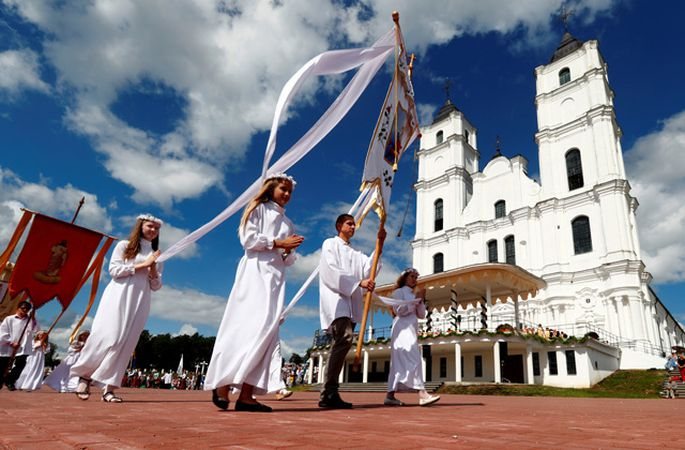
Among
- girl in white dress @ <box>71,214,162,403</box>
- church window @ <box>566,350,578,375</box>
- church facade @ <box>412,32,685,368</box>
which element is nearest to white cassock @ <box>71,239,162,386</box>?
girl in white dress @ <box>71,214,162,403</box>

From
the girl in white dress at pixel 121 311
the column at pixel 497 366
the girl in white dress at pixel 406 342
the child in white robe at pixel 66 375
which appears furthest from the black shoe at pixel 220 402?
the column at pixel 497 366

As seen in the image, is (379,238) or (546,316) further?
(546,316)

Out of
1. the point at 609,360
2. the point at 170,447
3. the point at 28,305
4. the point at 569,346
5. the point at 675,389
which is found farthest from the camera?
the point at 609,360

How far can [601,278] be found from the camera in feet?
89.9

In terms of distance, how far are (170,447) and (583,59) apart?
40.9m

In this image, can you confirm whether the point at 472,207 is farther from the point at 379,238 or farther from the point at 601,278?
the point at 379,238

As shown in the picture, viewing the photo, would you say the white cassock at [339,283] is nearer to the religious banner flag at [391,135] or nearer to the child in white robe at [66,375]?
the religious banner flag at [391,135]

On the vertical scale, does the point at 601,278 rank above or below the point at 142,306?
above

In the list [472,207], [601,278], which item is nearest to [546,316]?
[601,278]

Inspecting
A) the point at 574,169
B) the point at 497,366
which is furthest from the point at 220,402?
the point at 574,169

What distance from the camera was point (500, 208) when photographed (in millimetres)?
36094

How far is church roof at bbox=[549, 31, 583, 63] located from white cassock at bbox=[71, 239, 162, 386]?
132ft

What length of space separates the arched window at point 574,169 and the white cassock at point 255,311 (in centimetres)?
3266

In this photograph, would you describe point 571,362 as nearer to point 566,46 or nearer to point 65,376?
point 65,376
